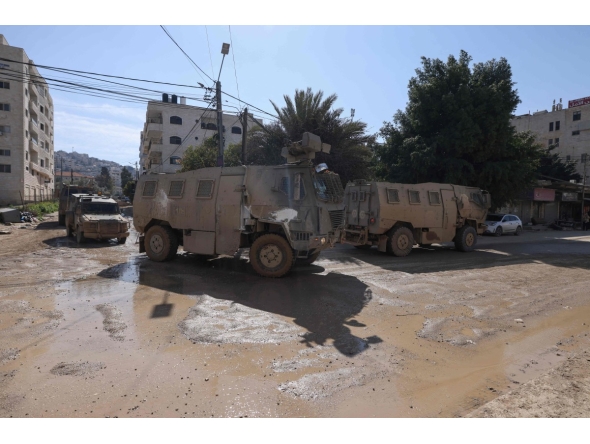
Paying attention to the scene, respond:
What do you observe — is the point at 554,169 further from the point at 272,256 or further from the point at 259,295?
the point at 259,295

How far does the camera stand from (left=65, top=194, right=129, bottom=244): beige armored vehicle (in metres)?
14.7

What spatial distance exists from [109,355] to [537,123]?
6388cm

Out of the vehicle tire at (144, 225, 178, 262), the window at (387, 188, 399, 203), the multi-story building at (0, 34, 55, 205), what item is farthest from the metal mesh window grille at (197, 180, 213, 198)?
the multi-story building at (0, 34, 55, 205)

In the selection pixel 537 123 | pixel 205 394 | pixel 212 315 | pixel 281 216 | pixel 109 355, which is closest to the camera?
pixel 205 394

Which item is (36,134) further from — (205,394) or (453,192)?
(205,394)

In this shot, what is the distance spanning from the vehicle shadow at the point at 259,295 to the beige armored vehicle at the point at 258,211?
0.59m

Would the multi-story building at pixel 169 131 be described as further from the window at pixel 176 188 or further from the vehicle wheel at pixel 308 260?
the vehicle wheel at pixel 308 260

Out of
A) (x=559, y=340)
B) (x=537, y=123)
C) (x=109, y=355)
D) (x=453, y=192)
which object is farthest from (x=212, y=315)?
(x=537, y=123)

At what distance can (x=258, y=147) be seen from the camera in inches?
864

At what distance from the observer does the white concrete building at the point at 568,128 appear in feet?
162

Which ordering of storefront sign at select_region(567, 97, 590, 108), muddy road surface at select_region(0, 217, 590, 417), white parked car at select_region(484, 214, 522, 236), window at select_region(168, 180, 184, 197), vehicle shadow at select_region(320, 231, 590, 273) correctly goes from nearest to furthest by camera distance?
1. muddy road surface at select_region(0, 217, 590, 417)
2. window at select_region(168, 180, 184, 197)
3. vehicle shadow at select_region(320, 231, 590, 273)
4. white parked car at select_region(484, 214, 522, 236)
5. storefront sign at select_region(567, 97, 590, 108)

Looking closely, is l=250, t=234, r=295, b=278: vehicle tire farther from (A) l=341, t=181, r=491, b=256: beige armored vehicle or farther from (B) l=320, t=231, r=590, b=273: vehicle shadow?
(A) l=341, t=181, r=491, b=256: beige armored vehicle

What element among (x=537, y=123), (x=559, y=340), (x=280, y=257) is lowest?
(x=559, y=340)

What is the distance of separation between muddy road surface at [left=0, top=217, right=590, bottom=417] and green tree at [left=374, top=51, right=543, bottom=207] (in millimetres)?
11256
